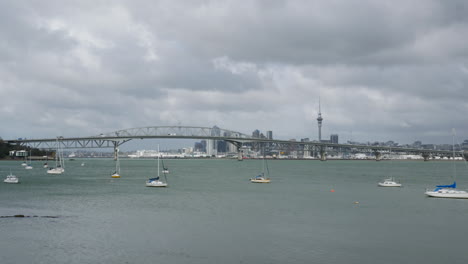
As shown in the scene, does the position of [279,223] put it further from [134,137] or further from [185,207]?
[134,137]

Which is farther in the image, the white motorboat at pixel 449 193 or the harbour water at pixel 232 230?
the white motorboat at pixel 449 193

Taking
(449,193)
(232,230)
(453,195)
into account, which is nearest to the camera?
(232,230)

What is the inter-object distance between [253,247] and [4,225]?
1632cm

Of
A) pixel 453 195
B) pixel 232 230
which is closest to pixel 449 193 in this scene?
pixel 453 195

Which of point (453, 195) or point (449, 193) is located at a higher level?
point (449, 193)

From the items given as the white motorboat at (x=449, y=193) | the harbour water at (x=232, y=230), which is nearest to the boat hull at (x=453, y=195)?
the white motorboat at (x=449, y=193)

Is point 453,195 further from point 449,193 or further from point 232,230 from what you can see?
point 232,230

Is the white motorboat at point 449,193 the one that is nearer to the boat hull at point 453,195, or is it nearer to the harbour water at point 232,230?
the boat hull at point 453,195

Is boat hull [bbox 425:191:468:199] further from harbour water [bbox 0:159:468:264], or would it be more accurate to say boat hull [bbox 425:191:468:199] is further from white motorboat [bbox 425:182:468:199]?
harbour water [bbox 0:159:468:264]

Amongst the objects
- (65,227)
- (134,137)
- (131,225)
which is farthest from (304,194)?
(134,137)

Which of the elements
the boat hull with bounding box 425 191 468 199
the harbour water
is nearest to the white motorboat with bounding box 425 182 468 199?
the boat hull with bounding box 425 191 468 199

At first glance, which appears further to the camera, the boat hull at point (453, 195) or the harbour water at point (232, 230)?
the boat hull at point (453, 195)

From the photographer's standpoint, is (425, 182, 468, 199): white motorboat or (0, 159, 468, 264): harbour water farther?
(425, 182, 468, 199): white motorboat

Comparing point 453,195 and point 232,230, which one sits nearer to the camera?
point 232,230
